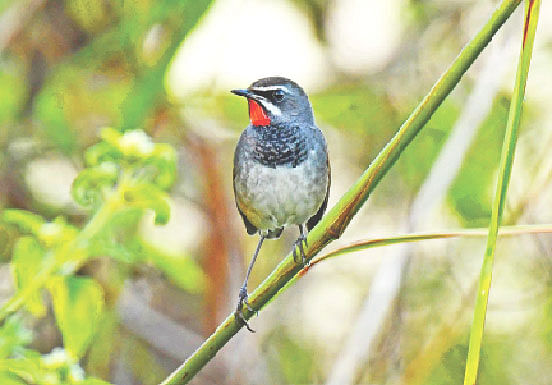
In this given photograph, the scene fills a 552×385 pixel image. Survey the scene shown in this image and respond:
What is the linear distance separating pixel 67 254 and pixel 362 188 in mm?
646

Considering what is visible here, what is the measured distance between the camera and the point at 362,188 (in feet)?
3.44

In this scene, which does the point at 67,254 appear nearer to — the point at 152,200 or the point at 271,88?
the point at 152,200

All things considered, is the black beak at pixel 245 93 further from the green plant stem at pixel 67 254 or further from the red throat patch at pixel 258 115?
the green plant stem at pixel 67 254

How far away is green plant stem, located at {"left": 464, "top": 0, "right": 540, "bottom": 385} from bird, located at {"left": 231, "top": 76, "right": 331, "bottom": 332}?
1.08 m

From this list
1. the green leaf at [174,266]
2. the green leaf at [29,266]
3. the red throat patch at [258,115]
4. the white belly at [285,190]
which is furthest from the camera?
the red throat patch at [258,115]

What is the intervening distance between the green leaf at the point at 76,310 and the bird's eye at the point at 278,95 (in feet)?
2.88

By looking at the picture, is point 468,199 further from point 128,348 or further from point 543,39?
point 128,348

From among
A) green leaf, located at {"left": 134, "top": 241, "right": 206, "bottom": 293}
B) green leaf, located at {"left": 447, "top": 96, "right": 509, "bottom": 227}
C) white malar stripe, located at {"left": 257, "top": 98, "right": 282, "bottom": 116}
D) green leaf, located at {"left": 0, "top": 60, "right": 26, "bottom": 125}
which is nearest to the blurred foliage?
green leaf, located at {"left": 134, "top": 241, "right": 206, "bottom": 293}

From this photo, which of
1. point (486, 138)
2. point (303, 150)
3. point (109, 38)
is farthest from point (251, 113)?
point (486, 138)

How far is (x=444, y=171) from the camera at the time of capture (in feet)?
7.31

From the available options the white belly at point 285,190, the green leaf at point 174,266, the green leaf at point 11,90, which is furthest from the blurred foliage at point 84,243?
the green leaf at point 11,90

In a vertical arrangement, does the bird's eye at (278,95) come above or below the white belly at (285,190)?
above

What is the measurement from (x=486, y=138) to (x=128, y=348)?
1567 millimetres

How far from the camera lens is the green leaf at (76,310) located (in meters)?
1.42
